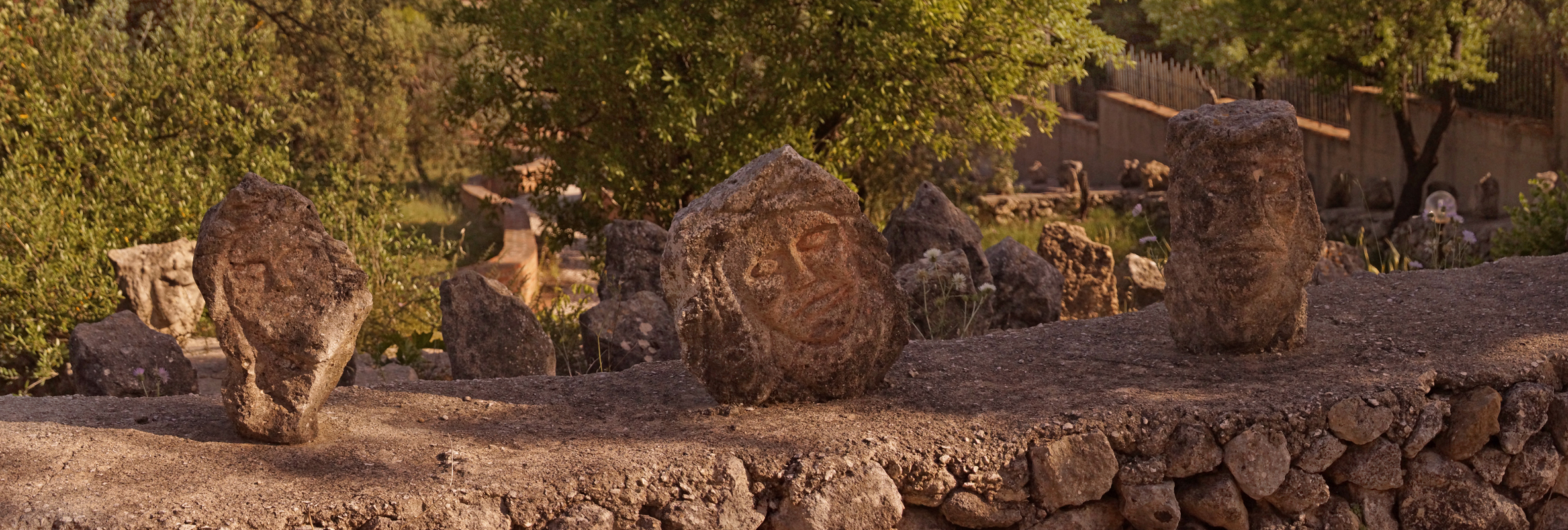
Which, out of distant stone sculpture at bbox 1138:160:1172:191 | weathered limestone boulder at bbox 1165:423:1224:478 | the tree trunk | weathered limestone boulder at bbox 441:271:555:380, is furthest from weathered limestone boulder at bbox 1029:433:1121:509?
distant stone sculpture at bbox 1138:160:1172:191

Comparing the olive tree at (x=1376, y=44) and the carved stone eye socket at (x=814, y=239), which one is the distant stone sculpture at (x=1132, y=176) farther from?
the carved stone eye socket at (x=814, y=239)

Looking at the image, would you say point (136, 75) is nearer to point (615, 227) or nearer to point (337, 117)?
point (615, 227)

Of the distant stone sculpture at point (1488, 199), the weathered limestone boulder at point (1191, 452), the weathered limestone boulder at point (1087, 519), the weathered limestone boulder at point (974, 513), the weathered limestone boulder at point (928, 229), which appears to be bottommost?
the distant stone sculpture at point (1488, 199)

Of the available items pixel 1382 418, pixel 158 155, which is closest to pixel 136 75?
pixel 158 155

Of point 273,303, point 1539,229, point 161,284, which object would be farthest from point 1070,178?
point 273,303

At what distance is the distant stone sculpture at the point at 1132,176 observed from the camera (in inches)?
723

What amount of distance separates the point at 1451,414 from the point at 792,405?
2701mm

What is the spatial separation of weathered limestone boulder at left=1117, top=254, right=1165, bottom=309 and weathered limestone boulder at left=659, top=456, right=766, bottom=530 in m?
4.89

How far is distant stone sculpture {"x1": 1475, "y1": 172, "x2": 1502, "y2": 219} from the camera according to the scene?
13.0 meters

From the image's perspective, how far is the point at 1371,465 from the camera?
17.0ft

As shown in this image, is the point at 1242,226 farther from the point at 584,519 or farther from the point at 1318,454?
the point at 584,519

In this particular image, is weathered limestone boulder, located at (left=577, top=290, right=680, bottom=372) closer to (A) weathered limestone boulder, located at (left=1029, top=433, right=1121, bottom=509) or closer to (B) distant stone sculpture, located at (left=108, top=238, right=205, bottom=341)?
(A) weathered limestone boulder, located at (left=1029, top=433, right=1121, bottom=509)

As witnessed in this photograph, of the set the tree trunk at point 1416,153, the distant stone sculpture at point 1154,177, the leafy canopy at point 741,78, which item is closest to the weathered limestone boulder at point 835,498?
the leafy canopy at point 741,78

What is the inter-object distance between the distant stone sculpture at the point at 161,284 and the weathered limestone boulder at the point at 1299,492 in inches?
291
